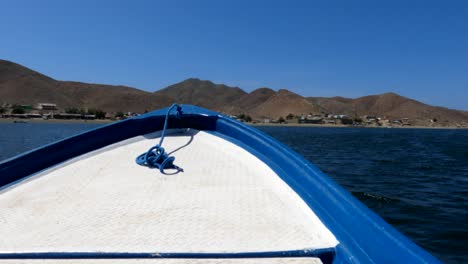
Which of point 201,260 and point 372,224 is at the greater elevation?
point 372,224

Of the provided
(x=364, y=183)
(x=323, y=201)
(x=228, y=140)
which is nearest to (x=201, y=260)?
(x=323, y=201)

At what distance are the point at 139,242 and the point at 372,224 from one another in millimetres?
1157

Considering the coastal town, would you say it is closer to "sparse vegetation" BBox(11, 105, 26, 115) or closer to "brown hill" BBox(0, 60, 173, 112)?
"sparse vegetation" BBox(11, 105, 26, 115)

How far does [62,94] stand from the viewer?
459ft

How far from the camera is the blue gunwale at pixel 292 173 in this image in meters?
1.38

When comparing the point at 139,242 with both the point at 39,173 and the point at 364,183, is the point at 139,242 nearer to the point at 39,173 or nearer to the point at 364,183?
the point at 39,173

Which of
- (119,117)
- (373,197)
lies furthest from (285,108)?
(373,197)

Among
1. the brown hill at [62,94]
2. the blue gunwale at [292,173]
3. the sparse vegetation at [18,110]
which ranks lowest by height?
the blue gunwale at [292,173]

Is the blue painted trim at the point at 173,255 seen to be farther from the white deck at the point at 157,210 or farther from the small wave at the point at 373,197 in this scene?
the small wave at the point at 373,197

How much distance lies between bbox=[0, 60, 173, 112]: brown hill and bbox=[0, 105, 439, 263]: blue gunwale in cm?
12514

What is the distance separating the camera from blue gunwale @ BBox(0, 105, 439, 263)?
138 cm

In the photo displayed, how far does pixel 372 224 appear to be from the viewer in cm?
149

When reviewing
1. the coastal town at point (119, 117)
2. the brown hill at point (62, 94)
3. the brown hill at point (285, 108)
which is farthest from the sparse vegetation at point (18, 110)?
the brown hill at point (285, 108)

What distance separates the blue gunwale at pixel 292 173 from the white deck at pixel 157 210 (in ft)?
0.30
